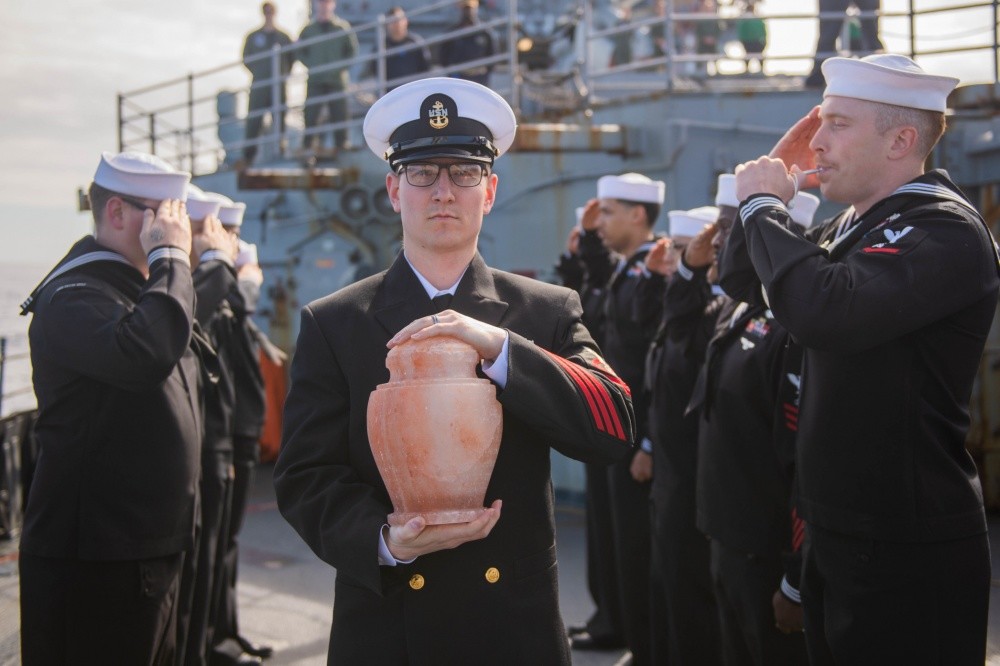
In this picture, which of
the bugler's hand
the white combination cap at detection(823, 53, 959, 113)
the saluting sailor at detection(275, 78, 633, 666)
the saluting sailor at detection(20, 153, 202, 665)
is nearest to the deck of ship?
the saluting sailor at detection(20, 153, 202, 665)

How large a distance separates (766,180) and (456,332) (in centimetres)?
119

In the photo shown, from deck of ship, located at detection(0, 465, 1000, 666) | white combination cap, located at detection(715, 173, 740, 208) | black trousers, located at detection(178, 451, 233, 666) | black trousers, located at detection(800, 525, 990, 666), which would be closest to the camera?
black trousers, located at detection(800, 525, 990, 666)

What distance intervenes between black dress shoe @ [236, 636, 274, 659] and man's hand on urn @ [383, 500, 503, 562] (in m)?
3.40

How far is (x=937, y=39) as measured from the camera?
6953 millimetres

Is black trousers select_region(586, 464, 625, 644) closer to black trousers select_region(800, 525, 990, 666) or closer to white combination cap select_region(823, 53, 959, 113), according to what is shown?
black trousers select_region(800, 525, 990, 666)

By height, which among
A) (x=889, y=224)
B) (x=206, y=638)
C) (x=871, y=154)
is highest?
(x=871, y=154)

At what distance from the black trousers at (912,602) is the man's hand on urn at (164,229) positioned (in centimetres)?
222

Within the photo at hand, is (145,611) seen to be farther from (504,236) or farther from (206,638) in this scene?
(504,236)

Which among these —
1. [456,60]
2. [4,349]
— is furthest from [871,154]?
[456,60]

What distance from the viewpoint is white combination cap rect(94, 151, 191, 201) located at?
10.7 feet

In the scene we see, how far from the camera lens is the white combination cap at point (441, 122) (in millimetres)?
2250

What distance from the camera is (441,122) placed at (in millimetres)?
2271

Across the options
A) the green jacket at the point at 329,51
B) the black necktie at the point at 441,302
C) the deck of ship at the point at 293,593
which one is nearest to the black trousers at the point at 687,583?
the deck of ship at the point at 293,593

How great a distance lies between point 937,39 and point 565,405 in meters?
6.11
